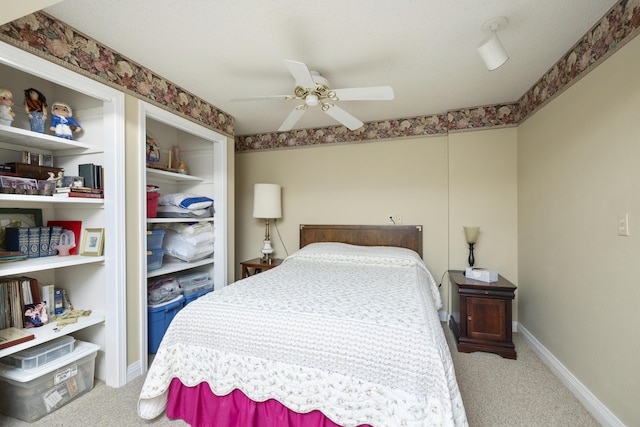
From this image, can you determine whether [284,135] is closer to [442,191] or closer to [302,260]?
[302,260]

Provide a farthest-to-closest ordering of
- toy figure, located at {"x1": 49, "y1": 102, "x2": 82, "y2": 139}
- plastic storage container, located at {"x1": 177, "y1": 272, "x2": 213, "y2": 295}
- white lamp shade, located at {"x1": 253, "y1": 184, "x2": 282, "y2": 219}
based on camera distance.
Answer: white lamp shade, located at {"x1": 253, "y1": 184, "x2": 282, "y2": 219} < plastic storage container, located at {"x1": 177, "y1": 272, "x2": 213, "y2": 295} < toy figure, located at {"x1": 49, "y1": 102, "x2": 82, "y2": 139}

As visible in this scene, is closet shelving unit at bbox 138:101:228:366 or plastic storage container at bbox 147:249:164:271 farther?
closet shelving unit at bbox 138:101:228:366

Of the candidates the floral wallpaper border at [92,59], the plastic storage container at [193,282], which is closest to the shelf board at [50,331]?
the plastic storage container at [193,282]

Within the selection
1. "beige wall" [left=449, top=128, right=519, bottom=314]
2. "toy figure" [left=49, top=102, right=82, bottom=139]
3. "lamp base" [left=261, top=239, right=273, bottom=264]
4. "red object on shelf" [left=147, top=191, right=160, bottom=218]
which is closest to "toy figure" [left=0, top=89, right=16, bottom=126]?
"toy figure" [left=49, top=102, right=82, bottom=139]

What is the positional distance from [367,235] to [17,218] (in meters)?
3.04

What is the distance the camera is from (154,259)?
2512mm

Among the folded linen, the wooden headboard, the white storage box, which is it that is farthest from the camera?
the wooden headboard

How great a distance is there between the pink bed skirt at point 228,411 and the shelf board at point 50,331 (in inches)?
31.1

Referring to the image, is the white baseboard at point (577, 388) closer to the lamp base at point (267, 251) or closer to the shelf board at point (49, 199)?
the lamp base at point (267, 251)

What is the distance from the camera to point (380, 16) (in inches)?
63.4

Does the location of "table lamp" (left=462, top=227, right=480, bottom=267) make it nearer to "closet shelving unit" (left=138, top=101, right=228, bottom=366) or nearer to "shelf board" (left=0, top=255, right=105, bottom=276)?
"closet shelving unit" (left=138, top=101, right=228, bottom=366)

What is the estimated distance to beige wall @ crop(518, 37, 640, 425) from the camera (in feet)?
4.82

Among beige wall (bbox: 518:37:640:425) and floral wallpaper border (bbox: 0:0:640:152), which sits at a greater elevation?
floral wallpaper border (bbox: 0:0:640:152)

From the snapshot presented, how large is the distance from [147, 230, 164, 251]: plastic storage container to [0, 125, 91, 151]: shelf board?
85 cm
